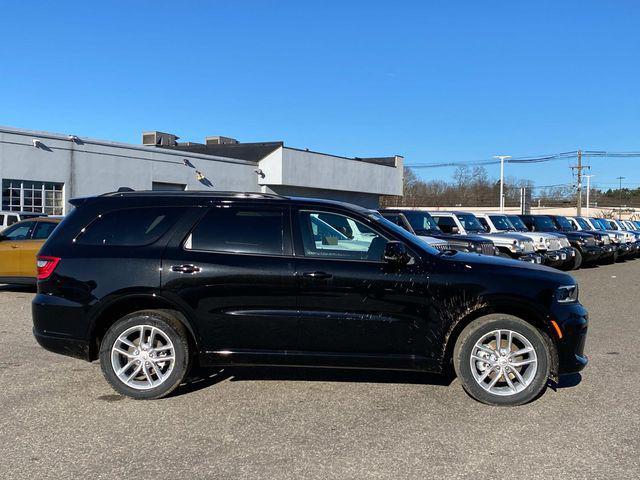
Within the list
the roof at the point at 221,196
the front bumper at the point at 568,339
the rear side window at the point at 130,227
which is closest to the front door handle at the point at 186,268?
the rear side window at the point at 130,227

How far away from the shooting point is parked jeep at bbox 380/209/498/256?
13018 mm

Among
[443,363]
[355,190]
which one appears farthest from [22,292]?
[355,190]

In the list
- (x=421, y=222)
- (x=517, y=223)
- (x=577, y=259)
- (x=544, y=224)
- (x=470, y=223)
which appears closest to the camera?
(x=421, y=222)

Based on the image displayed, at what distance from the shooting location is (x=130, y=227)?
562cm

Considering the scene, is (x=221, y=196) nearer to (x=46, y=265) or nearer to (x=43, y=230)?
(x=46, y=265)

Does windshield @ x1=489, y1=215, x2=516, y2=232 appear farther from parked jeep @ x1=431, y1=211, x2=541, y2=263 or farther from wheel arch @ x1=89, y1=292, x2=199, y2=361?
wheel arch @ x1=89, y1=292, x2=199, y2=361

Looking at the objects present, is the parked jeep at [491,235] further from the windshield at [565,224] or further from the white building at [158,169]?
the white building at [158,169]

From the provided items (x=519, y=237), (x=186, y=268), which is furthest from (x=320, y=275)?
(x=519, y=237)

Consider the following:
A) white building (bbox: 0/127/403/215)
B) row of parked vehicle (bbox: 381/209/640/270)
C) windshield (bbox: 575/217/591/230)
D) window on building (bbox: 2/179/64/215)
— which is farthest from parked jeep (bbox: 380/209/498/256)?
window on building (bbox: 2/179/64/215)

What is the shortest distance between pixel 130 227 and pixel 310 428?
2441mm

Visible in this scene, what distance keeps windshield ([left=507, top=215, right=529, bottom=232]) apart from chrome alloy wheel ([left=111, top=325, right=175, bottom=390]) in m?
15.9

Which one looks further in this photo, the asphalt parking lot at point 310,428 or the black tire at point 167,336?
the black tire at point 167,336

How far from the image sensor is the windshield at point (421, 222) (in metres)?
14.6

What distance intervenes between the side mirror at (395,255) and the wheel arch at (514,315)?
70cm
